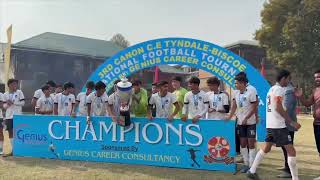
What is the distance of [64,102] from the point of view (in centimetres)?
955

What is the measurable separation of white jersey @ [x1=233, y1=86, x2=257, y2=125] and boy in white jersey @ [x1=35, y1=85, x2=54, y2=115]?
16.4 ft

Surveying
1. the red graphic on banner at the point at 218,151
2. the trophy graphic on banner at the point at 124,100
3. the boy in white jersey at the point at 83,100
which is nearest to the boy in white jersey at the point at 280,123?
the red graphic on banner at the point at 218,151

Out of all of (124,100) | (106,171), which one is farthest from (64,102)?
(106,171)

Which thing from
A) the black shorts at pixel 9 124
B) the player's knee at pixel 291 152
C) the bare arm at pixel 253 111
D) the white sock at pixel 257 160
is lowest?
the white sock at pixel 257 160

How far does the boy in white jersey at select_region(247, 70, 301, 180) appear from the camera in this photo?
239 inches

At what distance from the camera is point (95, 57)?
131 ft

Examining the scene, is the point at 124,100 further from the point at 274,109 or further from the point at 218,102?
the point at 274,109

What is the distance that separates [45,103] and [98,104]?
1.89 meters

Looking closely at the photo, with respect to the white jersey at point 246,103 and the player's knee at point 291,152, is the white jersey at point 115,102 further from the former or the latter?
the player's knee at point 291,152

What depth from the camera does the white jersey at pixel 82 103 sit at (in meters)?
8.96

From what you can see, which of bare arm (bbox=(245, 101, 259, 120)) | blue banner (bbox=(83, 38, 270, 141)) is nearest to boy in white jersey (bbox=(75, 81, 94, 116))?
blue banner (bbox=(83, 38, 270, 141))

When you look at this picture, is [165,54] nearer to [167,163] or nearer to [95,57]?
[167,163]

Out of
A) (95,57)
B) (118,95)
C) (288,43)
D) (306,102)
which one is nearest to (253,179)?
(306,102)

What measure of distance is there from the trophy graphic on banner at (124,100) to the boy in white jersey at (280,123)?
8.77 ft
